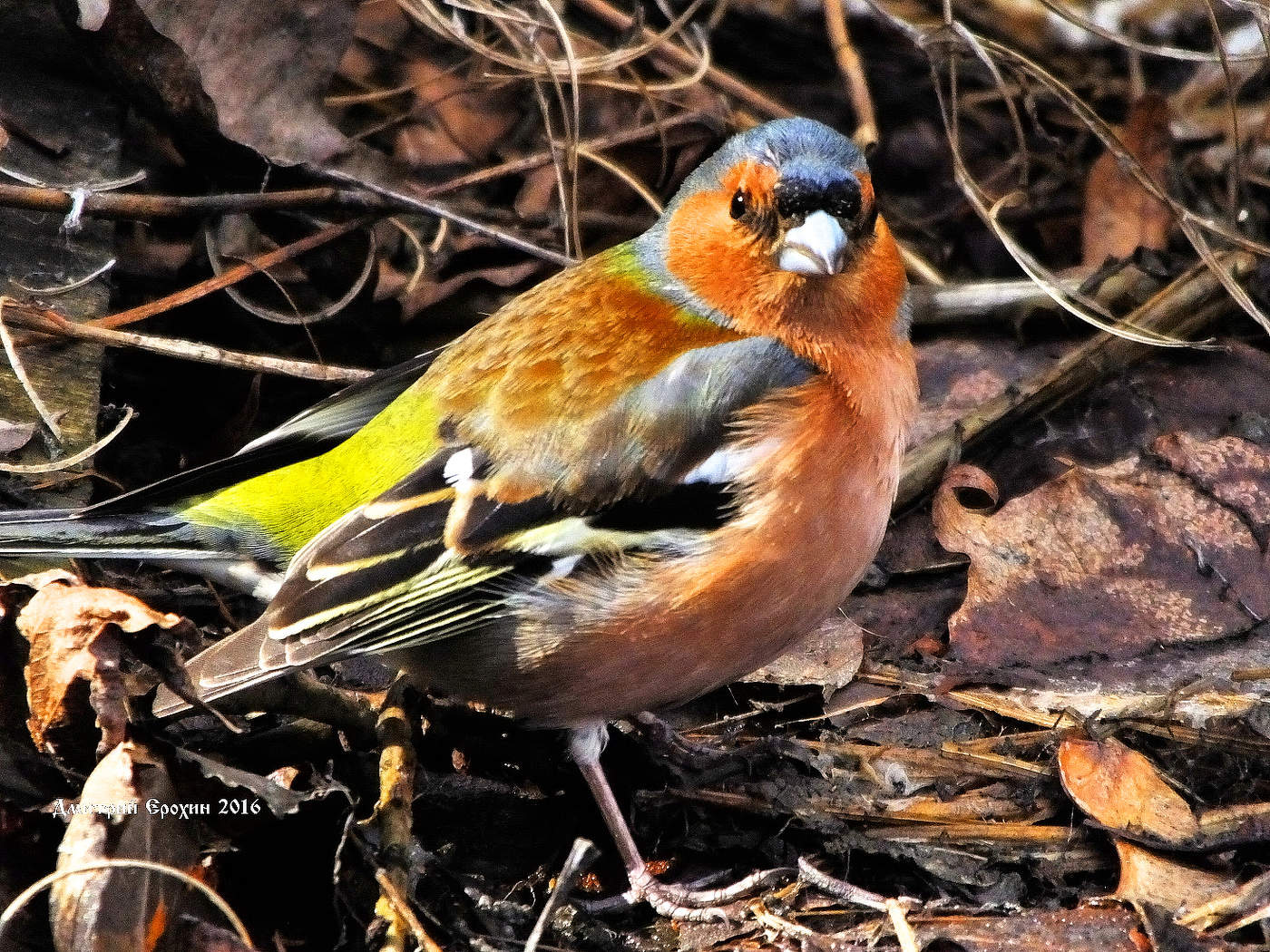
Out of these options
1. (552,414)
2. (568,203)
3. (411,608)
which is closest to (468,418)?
(552,414)

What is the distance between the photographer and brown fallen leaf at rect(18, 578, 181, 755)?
268 cm

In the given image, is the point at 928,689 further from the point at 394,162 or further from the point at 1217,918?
the point at 394,162

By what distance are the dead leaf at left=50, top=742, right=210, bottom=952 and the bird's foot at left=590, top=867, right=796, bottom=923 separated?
927 mm

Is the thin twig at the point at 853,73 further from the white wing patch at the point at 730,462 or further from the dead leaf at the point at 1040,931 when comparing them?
the dead leaf at the point at 1040,931

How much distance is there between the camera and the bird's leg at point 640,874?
3.08 metres

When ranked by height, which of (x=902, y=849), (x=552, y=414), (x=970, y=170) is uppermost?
(x=552, y=414)

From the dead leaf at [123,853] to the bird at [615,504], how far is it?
249mm

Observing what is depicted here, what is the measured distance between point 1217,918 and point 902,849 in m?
0.63

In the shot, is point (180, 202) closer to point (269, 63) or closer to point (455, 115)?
point (269, 63)

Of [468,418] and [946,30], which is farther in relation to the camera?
[946,30]

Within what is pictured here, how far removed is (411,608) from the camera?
314 cm

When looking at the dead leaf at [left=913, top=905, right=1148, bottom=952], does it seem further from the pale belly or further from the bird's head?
the bird's head

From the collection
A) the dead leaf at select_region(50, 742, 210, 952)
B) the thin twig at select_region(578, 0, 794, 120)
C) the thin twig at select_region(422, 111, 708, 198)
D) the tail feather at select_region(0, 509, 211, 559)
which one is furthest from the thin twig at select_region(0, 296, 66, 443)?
the thin twig at select_region(578, 0, 794, 120)

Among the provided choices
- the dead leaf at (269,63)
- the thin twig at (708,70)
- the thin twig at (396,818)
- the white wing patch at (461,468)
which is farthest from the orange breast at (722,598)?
the thin twig at (708,70)
